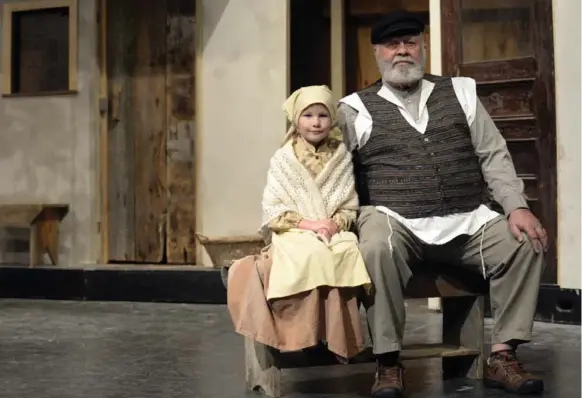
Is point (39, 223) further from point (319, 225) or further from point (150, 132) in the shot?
point (319, 225)

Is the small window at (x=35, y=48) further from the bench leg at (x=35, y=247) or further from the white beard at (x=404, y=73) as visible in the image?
the white beard at (x=404, y=73)

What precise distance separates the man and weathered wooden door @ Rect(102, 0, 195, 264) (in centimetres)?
271

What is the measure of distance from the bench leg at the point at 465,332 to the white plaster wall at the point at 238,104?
240 centimetres

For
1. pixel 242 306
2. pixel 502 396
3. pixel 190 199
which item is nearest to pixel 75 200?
pixel 190 199

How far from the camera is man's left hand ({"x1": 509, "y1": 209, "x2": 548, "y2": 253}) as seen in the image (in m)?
2.23

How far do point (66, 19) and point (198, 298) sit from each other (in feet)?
6.75

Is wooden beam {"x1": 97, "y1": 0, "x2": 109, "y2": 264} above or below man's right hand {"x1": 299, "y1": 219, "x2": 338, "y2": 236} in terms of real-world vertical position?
above

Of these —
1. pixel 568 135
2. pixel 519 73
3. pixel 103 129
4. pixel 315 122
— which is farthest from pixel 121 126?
pixel 315 122

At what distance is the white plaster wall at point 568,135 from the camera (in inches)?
139

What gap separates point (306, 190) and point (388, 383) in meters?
0.57

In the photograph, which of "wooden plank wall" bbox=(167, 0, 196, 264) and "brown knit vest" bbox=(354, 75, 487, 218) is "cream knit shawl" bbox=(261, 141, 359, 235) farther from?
"wooden plank wall" bbox=(167, 0, 196, 264)

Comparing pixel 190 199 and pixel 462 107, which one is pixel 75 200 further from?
pixel 462 107

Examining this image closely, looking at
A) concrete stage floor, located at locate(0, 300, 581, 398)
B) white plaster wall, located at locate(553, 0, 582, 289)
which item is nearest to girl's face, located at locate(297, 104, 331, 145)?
concrete stage floor, located at locate(0, 300, 581, 398)

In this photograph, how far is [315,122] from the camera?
7.70ft
